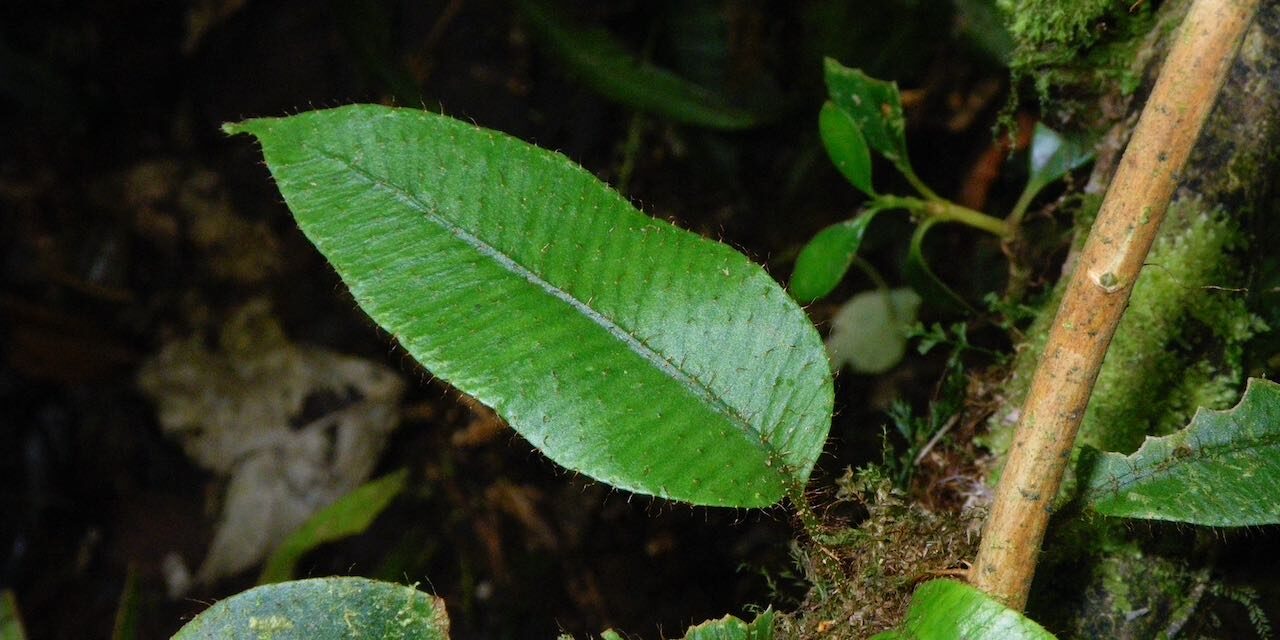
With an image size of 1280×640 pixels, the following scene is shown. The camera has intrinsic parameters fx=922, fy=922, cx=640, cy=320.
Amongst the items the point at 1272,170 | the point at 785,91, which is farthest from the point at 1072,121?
the point at 785,91

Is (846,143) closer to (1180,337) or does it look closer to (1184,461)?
(1180,337)

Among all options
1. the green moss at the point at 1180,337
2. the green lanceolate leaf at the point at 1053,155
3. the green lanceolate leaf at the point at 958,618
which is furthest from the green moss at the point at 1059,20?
the green lanceolate leaf at the point at 958,618

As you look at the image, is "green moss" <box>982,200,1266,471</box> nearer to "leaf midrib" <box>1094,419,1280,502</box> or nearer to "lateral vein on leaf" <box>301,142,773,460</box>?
"leaf midrib" <box>1094,419,1280,502</box>

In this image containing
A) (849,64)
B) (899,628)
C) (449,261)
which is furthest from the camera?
(849,64)

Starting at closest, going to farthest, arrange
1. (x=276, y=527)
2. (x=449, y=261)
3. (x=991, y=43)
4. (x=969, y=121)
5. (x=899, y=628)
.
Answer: (x=899, y=628), (x=449, y=261), (x=991, y=43), (x=969, y=121), (x=276, y=527)

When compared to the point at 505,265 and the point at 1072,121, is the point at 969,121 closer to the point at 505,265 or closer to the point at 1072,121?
the point at 1072,121

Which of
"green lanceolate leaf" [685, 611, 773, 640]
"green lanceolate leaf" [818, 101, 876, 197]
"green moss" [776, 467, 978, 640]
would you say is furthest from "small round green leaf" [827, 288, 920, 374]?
"green lanceolate leaf" [685, 611, 773, 640]
